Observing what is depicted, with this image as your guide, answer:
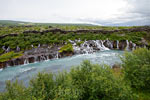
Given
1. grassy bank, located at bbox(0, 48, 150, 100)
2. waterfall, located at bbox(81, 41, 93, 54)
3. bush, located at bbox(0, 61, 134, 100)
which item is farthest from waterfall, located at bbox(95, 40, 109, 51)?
bush, located at bbox(0, 61, 134, 100)

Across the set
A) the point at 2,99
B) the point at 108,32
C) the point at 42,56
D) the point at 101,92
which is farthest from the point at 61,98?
the point at 108,32

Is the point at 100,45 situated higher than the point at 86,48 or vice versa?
the point at 100,45

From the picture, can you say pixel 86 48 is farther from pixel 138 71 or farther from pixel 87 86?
pixel 87 86

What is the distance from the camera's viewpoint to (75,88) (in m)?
15.1

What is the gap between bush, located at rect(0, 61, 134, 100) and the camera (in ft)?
44.3

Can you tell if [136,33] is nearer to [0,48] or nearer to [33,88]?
[33,88]

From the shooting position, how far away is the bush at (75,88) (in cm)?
1352

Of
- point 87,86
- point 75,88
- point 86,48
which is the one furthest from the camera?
point 86,48

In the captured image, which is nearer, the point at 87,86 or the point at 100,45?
the point at 87,86

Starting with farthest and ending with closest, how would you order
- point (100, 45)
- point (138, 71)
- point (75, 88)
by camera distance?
point (100, 45), point (138, 71), point (75, 88)

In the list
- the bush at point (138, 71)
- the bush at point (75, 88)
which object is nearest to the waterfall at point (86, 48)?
the bush at point (138, 71)

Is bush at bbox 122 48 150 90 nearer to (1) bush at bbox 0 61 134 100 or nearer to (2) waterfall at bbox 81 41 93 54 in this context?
(1) bush at bbox 0 61 134 100

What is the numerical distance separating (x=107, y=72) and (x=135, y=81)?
709 cm

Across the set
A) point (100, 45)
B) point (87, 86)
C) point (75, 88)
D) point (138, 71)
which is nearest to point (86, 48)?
point (100, 45)
